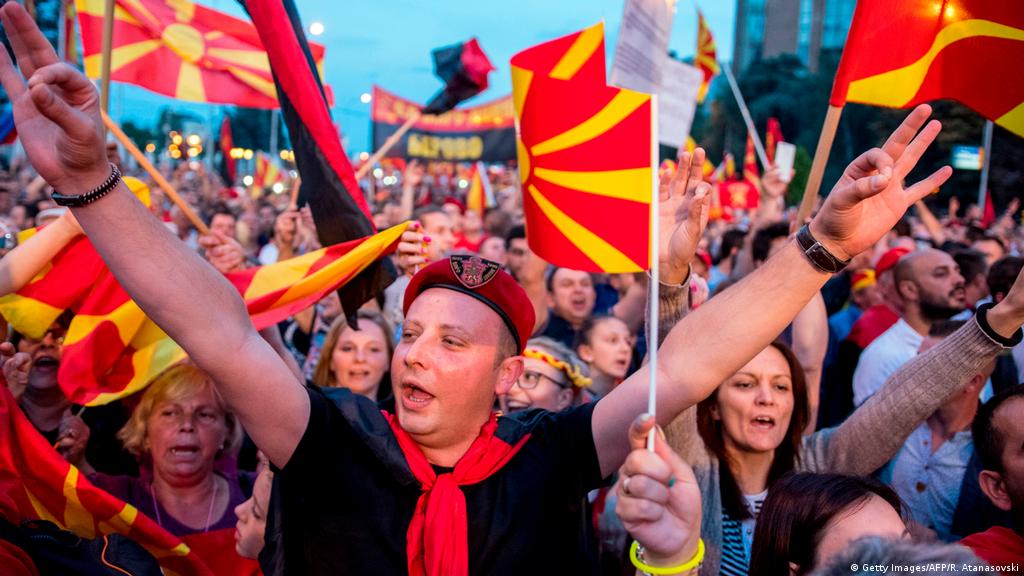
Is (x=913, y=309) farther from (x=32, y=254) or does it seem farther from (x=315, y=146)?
(x=32, y=254)

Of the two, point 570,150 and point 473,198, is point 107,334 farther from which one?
point 473,198

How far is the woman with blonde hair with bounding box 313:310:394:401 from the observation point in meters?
4.39

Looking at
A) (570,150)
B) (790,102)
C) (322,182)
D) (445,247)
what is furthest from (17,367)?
(790,102)

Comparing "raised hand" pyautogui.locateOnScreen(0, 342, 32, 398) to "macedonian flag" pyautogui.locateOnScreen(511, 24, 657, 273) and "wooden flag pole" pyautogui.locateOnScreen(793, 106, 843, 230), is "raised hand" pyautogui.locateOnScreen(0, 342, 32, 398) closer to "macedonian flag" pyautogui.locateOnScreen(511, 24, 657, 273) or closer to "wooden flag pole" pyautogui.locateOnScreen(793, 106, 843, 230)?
"macedonian flag" pyautogui.locateOnScreen(511, 24, 657, 273)

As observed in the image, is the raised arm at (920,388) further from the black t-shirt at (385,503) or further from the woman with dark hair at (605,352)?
the woman with dark hair at (605,352)

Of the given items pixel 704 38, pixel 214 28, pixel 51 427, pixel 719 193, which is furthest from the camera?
pixel 719 193

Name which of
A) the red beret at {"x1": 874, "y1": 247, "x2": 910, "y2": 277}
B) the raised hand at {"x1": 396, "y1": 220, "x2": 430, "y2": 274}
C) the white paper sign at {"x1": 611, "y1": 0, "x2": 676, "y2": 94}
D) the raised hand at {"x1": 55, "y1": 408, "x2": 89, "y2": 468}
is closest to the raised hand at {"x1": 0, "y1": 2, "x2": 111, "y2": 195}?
the raised hand at {"x1": 396, "y1": 220, "x2": 430, "y2": 274}

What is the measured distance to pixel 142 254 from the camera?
5.94ft

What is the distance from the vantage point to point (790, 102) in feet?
156

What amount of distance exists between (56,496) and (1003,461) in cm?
283

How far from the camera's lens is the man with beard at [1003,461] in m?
2.42

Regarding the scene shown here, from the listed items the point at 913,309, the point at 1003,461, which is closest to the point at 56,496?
the point at 1003,461

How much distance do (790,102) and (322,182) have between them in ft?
156

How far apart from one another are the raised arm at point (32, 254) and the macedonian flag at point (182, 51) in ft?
8.22
